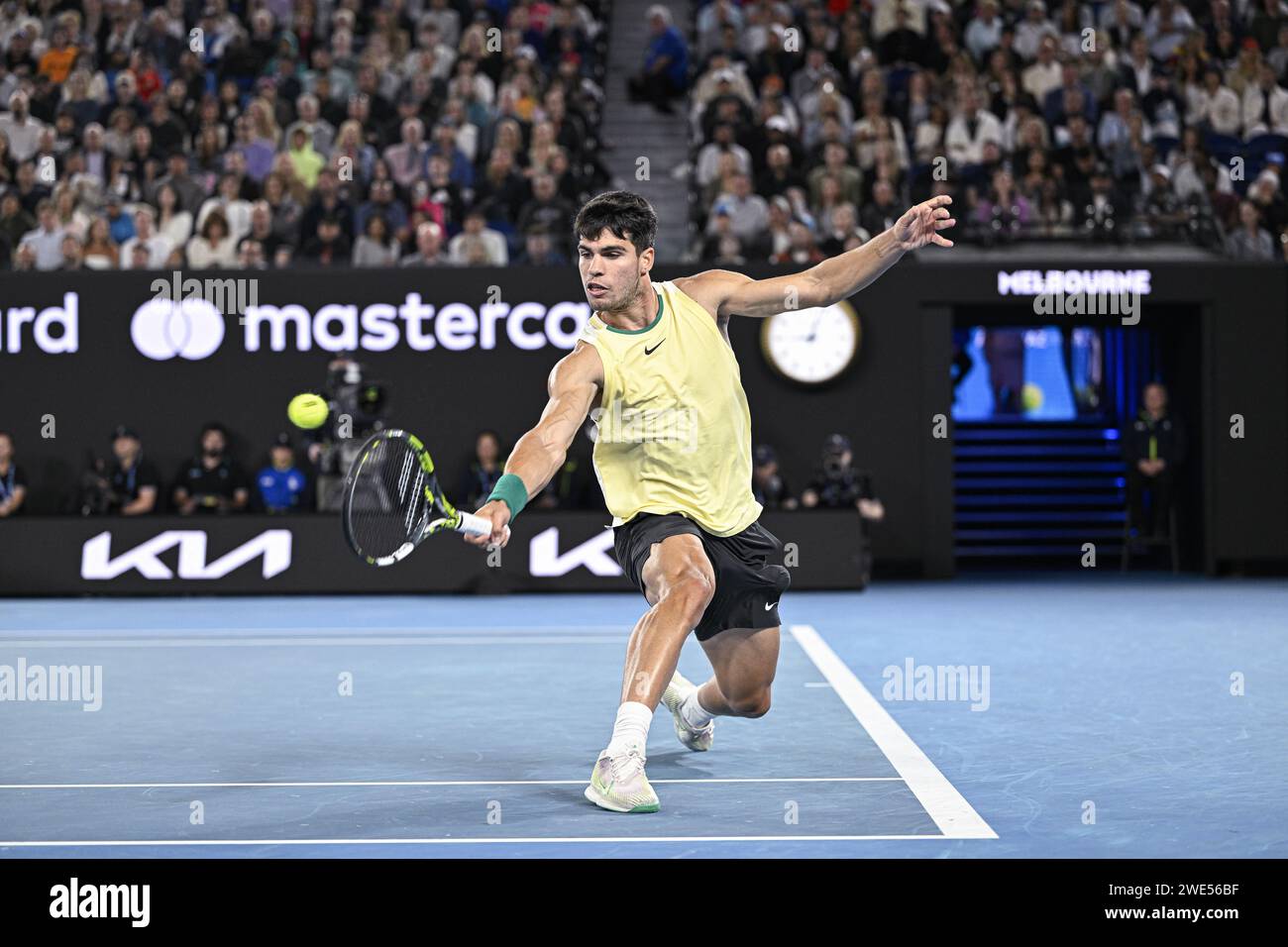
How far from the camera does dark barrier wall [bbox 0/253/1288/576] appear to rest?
16.2 meters

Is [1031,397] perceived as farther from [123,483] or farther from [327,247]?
[123,483]

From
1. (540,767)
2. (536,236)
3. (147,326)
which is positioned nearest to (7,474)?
(147,326)

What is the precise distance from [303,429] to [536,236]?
118 inches

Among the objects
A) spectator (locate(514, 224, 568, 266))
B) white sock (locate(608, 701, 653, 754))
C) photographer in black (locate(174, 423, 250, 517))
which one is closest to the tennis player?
white sock (locate(608, 701, 653, 754))

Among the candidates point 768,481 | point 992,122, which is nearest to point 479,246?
point 768,481

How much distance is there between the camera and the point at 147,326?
16.3m

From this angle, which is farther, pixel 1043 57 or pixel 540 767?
pixel 1043 57

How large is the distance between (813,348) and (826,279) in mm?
10100

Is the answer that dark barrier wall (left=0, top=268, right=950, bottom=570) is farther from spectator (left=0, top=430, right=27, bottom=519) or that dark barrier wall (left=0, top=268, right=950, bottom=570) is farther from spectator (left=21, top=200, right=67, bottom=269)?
spectator (left=0, top=430, right=27, bottom=519)

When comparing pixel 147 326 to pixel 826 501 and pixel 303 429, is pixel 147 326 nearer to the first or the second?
pixel 303 429

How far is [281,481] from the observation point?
15.9 m

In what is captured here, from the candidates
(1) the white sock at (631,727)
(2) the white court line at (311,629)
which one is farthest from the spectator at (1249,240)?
(1) the white sock at (631,727)

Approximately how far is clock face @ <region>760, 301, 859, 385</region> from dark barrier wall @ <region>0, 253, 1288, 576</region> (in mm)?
108

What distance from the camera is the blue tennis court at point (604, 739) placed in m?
5.34
